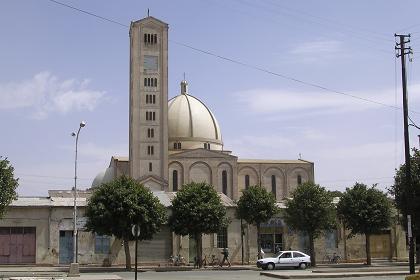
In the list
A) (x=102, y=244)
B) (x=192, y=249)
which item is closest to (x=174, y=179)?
(x=192, y=249)

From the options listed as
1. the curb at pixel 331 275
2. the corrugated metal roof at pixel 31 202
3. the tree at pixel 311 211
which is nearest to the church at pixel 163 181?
the corrugated metal roof at pixel 31 202

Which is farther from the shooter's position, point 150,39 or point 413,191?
point 150,39

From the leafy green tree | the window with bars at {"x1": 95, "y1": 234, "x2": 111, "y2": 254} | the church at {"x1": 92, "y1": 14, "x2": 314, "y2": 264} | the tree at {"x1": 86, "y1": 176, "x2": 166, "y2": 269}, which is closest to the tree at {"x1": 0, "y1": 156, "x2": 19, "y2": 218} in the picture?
the tree at {"x1": 86, "y1": 176, "x2": 166, "y2": 269}

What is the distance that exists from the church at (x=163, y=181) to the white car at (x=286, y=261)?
9.72 meters

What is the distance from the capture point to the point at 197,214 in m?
43.6

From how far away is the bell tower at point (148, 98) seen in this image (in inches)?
3344

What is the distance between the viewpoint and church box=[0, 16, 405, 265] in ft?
152

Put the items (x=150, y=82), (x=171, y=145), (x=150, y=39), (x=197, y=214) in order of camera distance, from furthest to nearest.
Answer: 1. (x=171, y=145)
2. (x=150, y=39)
3. (x=150, y=82)
4. (x=197, y=214)

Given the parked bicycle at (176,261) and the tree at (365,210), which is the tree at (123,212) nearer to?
the parked bicycle at (176,261)

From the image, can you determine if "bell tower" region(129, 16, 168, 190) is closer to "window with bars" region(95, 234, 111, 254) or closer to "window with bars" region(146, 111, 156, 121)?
"window with bars" region(146, 111, 156, 121)

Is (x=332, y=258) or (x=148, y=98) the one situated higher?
(x=148, y=98)

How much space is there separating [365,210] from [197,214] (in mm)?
A: 12698

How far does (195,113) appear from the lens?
9738 cm

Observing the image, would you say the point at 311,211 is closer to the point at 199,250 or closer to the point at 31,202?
the point at 199,250
